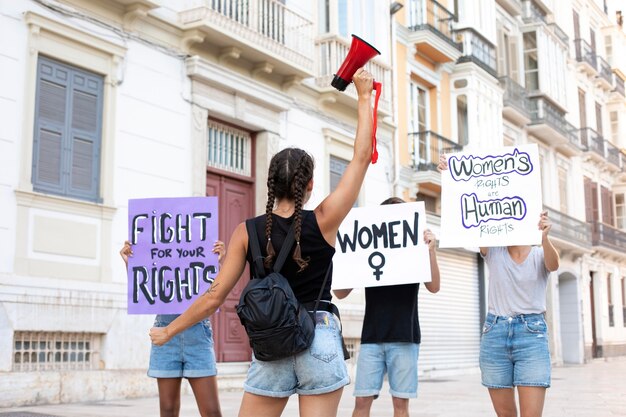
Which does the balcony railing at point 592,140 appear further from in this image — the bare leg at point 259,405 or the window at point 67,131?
the bare leg at point 259,405

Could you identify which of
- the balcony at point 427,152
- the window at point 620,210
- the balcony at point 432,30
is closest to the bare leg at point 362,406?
the balcony at point 427,152

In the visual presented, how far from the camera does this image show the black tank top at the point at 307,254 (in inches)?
127

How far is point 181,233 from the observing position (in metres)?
5.45

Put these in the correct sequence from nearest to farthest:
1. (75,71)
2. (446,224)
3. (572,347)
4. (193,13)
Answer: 1. (446,224)
2. (75,71)
3. (193,13)
4. (572,347)

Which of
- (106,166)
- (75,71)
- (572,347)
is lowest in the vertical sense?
(572,347)

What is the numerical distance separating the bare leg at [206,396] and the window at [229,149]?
8205 mm

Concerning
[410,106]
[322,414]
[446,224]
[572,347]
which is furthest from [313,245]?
[572,347]

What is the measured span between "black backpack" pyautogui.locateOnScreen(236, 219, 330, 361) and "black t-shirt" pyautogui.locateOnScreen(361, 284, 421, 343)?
2757 mm

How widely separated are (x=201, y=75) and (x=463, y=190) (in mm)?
7028

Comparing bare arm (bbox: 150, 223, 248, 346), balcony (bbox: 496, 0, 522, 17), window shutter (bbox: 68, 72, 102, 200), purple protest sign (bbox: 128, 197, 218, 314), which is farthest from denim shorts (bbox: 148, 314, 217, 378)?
balcony (bbox: 496, 0, 522, 17)

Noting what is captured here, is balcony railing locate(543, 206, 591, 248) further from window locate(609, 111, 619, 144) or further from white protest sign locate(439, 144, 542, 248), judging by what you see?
white protest sign locate(439, 144, 542, 248)

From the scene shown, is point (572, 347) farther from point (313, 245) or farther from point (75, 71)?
point (313, 245)

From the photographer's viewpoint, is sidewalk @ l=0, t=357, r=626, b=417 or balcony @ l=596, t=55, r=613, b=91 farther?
balcony @ l=596, t=55, r=613, b=91

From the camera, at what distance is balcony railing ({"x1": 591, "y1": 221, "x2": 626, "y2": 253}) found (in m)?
31.3
